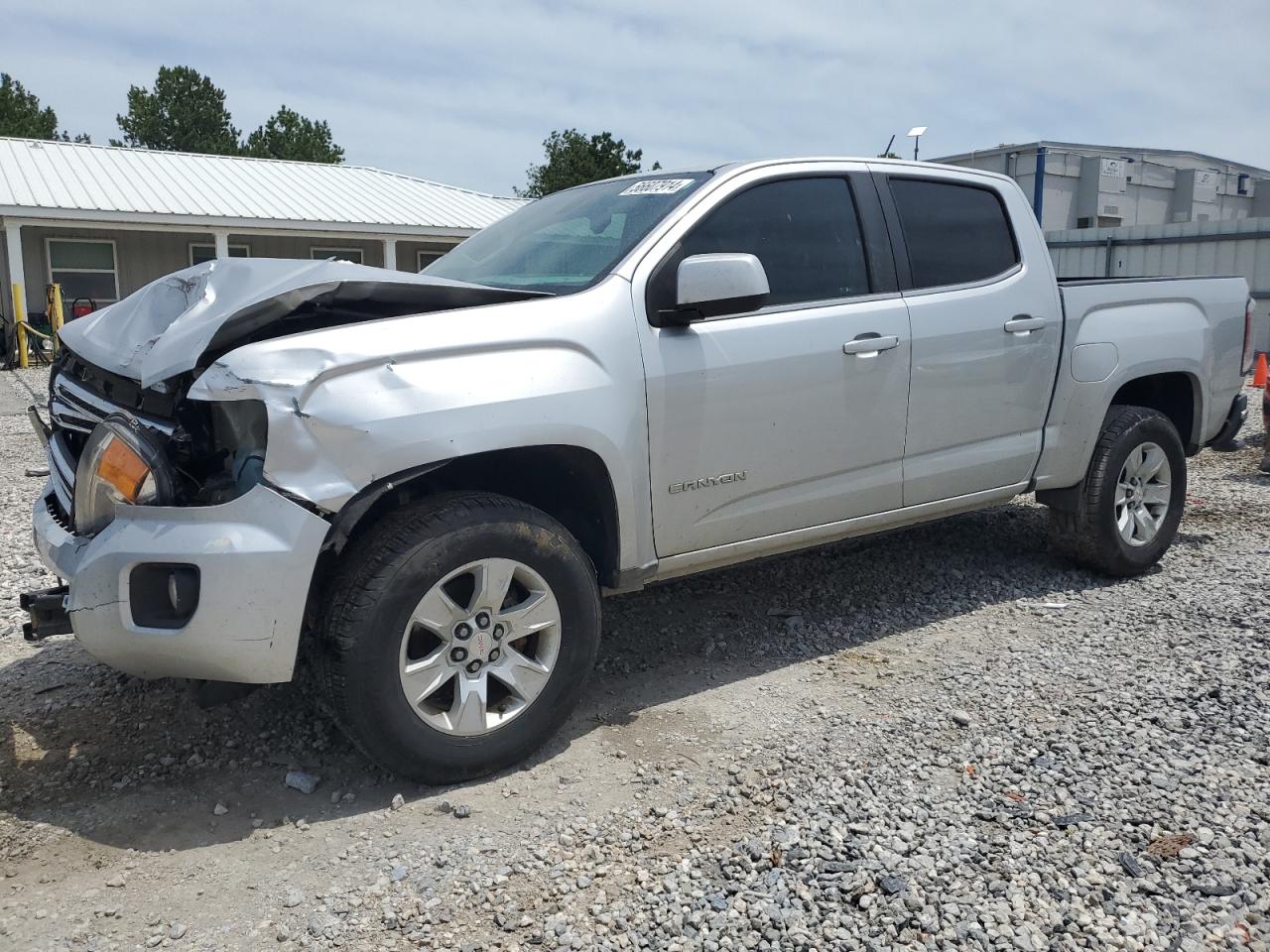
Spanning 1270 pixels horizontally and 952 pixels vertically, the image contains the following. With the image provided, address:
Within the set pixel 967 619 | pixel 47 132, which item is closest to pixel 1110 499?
pixel 967 619

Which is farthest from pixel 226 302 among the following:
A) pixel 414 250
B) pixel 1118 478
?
pixel 414 250

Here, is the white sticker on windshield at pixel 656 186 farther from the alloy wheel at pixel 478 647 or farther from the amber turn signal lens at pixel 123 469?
the amber turn signal lens at pixel 123 469

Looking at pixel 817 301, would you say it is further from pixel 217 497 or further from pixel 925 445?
pixel 217 497

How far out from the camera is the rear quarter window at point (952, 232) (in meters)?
4.39

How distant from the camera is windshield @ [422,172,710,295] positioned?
12.3ft

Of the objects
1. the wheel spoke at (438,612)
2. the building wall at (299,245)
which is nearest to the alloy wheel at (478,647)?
the wheel spoke at (438,612)

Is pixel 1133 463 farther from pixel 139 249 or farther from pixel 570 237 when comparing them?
pixel 139 249

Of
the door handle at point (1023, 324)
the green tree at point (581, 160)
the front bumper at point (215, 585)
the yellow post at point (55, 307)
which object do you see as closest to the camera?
the front bumper at point (215, 585)

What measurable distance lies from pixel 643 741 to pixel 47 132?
6276 cm

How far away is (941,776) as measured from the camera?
324 cm

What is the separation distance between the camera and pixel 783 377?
12.5ft

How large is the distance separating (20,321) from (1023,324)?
18147 mm

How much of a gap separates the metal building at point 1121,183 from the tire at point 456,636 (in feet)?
54.6

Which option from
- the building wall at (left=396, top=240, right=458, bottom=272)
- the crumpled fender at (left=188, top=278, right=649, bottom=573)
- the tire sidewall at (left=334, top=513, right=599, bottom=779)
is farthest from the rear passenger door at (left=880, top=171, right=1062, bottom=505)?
the building wall at (left=396, top=240, right=458, bottom=272)
